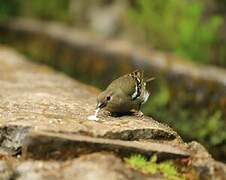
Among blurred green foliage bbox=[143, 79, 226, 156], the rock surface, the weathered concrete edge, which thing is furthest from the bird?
blurred green foliage bbox=[143, 79, 226, 156]

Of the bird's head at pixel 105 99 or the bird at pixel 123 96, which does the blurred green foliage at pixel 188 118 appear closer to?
the bird at pixel 123 96

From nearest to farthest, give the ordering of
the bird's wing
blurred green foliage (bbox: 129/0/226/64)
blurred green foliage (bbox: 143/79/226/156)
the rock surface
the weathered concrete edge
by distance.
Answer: the rock surface
the weathered concrete edge
the bird's wing
blurred green foliage (bbox: 143/79/226/156)
blurred green foliage (bbox: 129/0/226/64)

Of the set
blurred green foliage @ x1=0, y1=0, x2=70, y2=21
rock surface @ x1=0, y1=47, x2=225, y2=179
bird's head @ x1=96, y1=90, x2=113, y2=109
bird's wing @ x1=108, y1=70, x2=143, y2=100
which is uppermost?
bird's wing @ x1=108, y1=70, x2=143, y2=100

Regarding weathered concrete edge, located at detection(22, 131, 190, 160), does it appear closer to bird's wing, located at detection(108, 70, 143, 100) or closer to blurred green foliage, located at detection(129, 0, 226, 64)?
bird's wing, located at detection(108, 70, 143, 100)

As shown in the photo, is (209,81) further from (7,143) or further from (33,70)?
(7,143)

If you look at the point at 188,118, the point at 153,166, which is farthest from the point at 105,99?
the point at 188,118

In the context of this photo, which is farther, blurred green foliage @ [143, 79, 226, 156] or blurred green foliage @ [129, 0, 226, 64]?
blurred green foliage @ [129, 0, 226, 64]

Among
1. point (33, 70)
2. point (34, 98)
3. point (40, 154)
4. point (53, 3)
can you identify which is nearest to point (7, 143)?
point (40, 154)
